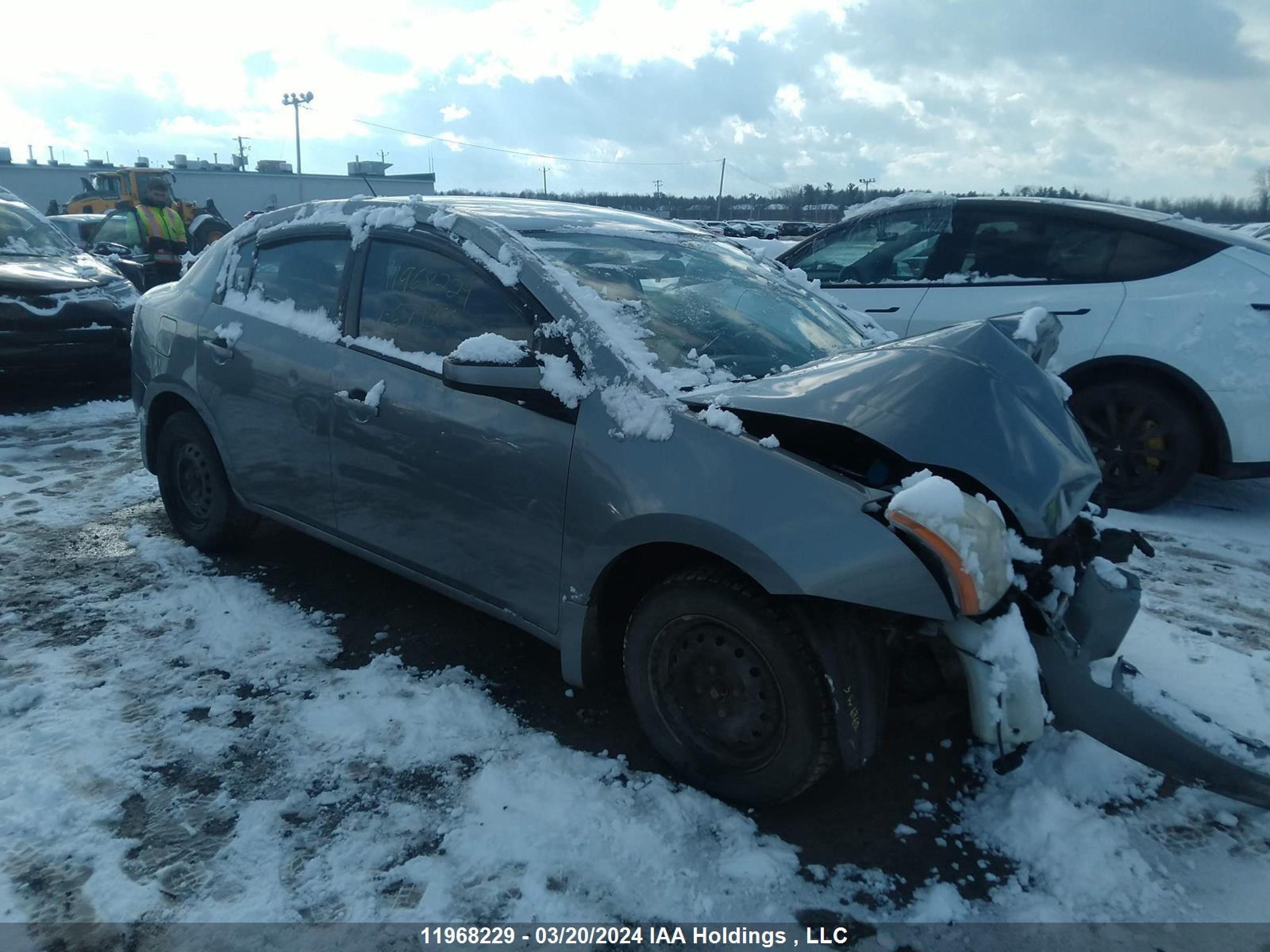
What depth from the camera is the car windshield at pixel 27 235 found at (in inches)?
317

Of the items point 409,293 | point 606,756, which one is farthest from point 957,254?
point 606,756

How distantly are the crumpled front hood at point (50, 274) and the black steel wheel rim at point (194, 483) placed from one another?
3969mm

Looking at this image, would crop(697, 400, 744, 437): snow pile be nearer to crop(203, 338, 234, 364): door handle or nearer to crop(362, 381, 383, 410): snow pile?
crop(362, 381, 383, 410): snow pile

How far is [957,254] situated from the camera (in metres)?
5.61

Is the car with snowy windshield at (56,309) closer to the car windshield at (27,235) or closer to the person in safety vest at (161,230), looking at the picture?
the car windshield at (27,235)

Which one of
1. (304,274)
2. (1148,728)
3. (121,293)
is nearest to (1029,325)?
(1148,728)

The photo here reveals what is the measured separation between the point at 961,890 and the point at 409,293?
104 inches

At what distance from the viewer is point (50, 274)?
752 centimetres

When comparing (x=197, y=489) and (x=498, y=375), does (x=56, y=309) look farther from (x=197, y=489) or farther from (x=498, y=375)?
(x=498, y=375)

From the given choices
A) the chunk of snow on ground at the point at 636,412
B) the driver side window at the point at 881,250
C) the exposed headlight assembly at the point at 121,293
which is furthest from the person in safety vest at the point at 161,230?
the chunk of snow on ground at the point at 636,412

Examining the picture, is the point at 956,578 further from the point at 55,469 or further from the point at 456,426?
the point at 55,469

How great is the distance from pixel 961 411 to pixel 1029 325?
85cm

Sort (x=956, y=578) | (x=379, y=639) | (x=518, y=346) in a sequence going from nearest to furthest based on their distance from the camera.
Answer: (x=956, y=578) → (x=518, y=346) → (x=379, y=639)

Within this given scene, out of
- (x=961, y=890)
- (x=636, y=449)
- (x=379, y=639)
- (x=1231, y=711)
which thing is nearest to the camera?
(x=961, y=890)
